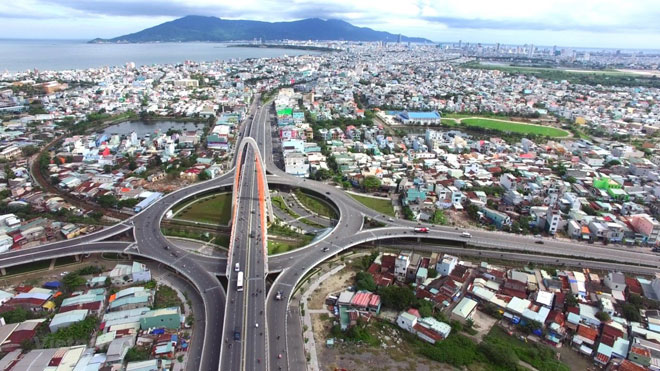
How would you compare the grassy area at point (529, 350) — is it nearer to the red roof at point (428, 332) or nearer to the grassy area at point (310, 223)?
the red roof at point (428, 332)

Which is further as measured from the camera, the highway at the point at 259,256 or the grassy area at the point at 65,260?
the grassy area at the point at 65,260

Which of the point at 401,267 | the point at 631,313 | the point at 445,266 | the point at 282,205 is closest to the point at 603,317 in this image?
the point at 631,313

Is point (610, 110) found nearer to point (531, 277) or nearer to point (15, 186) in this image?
point (531, 277)

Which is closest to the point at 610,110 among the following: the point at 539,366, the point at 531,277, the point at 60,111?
the point at 531,277

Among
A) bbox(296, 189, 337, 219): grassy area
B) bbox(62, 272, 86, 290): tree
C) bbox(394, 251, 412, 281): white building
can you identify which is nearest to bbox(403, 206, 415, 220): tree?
bbox(296, 189, 337, 219): grassy area

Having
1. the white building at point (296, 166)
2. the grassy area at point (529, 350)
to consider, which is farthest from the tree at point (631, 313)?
the white building at point (296, 166)
